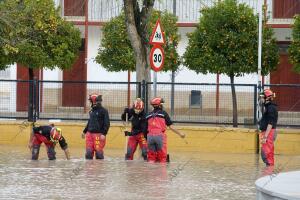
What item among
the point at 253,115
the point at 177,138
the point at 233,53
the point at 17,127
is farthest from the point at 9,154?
the point at 233,53

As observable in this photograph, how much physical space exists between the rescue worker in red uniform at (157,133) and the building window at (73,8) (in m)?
21.0

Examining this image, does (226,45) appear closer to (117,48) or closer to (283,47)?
(117,48)

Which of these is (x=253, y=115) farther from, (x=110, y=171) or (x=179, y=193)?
(x=179, y=193)

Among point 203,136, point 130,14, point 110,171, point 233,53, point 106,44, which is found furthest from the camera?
point 106,44

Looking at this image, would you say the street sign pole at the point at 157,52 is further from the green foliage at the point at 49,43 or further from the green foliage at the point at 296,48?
the green foliage at the point at 296,48

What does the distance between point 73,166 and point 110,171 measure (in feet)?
4.28

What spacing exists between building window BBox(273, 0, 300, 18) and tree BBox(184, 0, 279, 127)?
7.03 m

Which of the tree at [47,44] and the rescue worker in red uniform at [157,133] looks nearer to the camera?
the rescue worker in red uniform at [157,133]

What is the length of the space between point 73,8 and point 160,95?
16.5 meters

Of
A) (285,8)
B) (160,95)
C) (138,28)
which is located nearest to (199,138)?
(160,95)

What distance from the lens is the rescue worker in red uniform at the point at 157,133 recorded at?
2064 cm

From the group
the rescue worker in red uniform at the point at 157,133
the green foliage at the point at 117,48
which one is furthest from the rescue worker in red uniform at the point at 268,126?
the green foliage at the point at 117,48

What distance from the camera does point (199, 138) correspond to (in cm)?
2503

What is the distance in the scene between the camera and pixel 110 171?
62.3ft
